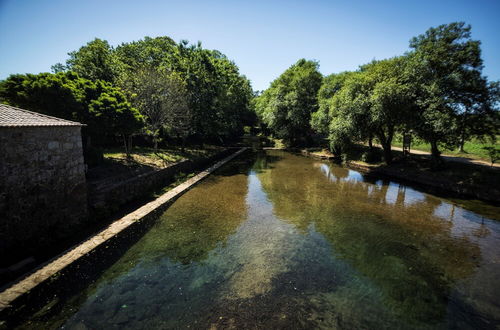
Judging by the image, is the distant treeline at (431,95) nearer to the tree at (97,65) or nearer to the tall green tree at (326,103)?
the tall green tree at (326,103)

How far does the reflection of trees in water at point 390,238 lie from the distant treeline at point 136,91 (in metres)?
12.7

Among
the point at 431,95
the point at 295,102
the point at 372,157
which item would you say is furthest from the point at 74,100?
the point at 295,102

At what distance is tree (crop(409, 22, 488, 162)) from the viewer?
17062mm

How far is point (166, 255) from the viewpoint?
8242 millimetres

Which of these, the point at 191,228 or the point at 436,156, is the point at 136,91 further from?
the point at 436,156

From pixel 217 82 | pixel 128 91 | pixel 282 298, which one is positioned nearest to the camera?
pixel 282 298

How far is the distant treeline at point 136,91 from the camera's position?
1268cm

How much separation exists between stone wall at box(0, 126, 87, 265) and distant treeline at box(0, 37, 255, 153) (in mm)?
5322

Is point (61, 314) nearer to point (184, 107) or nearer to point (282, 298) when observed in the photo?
point (282, 298)

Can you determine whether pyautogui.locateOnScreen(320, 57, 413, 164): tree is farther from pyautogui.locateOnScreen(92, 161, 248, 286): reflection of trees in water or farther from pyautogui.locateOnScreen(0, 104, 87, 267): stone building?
pyautogui.locateOnScreen(0, 104, 87, 267): stone building

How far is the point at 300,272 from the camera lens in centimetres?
744

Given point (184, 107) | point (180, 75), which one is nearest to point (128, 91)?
point (184, 107)

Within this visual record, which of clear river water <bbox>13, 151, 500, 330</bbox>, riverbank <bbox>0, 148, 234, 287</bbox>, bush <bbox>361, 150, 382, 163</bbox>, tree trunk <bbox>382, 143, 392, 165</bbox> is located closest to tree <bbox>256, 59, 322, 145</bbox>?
bush <bbox>361, 150, 382, 163</bbox>

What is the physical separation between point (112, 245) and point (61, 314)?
10.5 feet
